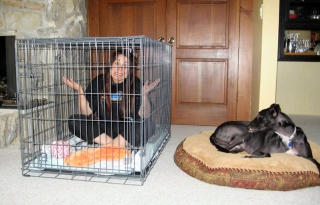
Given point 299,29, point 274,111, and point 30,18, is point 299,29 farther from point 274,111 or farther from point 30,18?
point 30,18

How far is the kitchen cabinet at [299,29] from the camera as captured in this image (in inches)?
124

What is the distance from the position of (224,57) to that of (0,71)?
92.5 inches

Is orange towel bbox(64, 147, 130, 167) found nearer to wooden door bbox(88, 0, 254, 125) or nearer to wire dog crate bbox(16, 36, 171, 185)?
wire dog crate bbox(16, 36, 171, 185)

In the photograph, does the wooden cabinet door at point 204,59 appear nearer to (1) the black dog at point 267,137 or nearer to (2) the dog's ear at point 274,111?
(1) the black dog at point 267,137

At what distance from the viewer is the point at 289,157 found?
81.8 inches

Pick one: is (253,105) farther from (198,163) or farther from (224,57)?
(198,163)

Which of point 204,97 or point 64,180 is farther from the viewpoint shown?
point 204,97

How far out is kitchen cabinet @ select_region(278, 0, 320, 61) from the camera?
3160 mm

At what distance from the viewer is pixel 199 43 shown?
369cm

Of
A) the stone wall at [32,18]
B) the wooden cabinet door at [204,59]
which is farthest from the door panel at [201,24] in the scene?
the stone wall at [32,18]

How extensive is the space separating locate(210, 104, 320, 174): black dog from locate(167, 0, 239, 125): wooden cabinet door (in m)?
1.39

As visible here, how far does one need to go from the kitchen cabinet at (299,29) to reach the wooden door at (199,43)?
43 cm

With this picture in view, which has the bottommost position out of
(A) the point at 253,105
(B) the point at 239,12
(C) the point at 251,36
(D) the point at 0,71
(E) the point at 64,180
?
(E) the point at 64,180

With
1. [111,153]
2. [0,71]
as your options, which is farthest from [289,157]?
[0,71]
